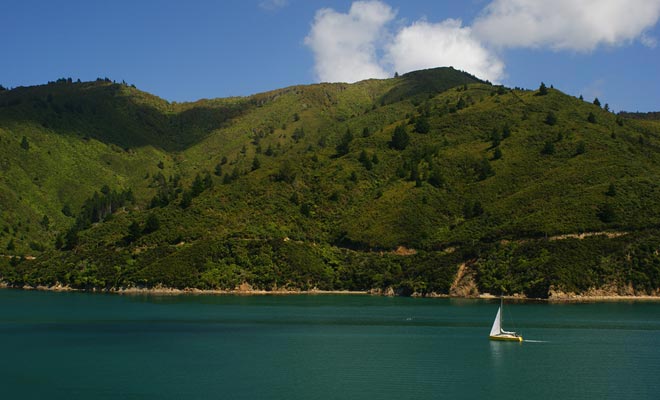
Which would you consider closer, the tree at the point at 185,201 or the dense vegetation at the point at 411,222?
the dense vegetation at the point at 411,222

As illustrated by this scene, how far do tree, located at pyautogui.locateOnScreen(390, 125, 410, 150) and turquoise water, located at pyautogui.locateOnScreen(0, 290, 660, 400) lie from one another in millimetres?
88401

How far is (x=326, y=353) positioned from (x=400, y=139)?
431ft

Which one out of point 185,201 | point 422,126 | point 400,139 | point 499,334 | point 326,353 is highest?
point 422,126

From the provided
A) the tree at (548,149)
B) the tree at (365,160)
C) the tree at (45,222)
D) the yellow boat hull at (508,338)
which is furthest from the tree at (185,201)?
the yellow boat hull at (508,338)

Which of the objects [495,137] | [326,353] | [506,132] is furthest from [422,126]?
[326,353]

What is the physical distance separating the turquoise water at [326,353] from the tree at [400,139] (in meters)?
88.4

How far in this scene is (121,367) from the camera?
56.4 meters

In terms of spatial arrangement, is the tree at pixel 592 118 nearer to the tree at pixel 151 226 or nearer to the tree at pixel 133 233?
the tree at pixel 151 226

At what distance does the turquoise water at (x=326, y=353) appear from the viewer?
49.2m

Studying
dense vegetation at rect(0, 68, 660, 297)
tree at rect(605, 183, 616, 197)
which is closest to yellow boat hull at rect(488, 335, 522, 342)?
dense vegetation at rect(0, 68, 660, 297)

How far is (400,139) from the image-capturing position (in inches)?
7520

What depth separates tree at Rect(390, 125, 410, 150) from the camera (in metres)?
190

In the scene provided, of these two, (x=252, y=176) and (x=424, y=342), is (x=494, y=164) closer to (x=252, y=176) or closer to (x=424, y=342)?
(x=252, y=176)

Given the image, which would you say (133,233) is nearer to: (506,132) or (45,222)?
(45,222)
